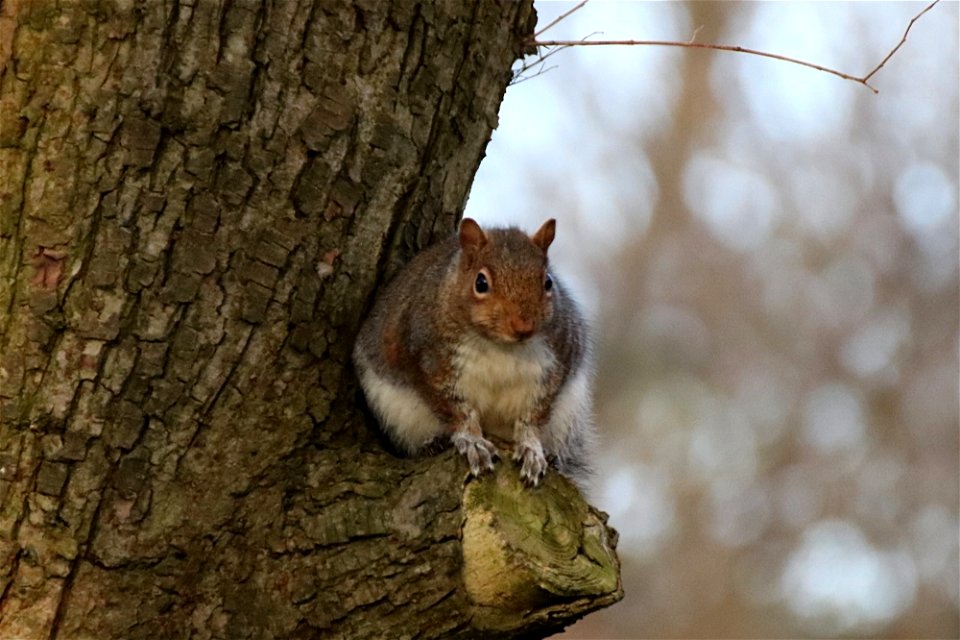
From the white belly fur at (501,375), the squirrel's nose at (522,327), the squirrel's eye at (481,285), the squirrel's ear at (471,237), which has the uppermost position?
the squirrel's ear at (471,237)

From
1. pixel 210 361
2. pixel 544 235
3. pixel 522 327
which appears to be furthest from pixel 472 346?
pixel 210 361

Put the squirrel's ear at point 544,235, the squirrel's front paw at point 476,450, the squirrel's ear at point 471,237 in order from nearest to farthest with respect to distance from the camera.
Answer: the squirrel's front paw at point 476,450 → the squirrel's ear at point 471,237 → the squirrel's ear at point 544,235

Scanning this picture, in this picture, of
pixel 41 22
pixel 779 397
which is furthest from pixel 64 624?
pixel 779 397

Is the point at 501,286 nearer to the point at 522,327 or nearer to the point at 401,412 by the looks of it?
the point at 522,327

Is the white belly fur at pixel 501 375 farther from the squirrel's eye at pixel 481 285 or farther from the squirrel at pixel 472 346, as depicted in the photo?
the squirrel's eye at pixel 481 285

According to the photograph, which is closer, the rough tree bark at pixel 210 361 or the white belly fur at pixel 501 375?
the rough tree bark at pixel 210 361

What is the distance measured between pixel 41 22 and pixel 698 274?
11502mm

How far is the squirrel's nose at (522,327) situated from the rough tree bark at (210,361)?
44 centimetres

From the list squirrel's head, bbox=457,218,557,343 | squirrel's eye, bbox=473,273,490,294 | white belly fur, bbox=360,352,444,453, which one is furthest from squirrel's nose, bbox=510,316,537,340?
white belly fur, bbox=360,352,444,453

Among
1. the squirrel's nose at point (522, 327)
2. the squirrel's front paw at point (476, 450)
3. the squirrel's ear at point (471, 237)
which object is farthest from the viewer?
the squirrel's ear at point (471, 237)

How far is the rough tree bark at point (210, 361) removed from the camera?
2500mm

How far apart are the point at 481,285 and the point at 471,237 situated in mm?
141

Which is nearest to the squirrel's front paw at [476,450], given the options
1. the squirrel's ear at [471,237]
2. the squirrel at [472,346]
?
the squirrel at [472,346]

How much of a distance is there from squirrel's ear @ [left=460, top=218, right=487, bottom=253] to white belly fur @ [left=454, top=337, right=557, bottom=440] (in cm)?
26
